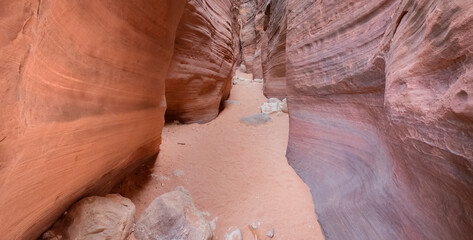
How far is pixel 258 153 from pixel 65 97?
3909mm

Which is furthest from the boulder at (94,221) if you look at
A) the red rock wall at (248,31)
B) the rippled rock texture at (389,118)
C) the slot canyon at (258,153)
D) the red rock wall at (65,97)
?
the red rock wall at (248,31)

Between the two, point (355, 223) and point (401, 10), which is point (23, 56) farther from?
point (355, 223)

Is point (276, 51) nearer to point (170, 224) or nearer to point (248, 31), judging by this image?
point (170, 224)

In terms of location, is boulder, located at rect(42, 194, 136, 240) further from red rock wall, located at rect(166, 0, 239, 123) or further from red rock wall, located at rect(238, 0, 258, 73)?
red rock wall, located at rect(238, 0, 258, 73)

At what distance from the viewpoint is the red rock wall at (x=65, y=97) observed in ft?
3.90

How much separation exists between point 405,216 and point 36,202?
3.20m

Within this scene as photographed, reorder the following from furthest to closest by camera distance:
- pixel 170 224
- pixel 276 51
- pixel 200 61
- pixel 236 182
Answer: pixel 276 51 < pixel 200 61 < pixel 236 182 < pixel 170 224

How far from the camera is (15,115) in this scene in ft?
3.96

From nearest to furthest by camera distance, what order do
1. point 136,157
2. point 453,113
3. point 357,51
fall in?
1. point 453,113
2. point 357,51
3. point 136,157

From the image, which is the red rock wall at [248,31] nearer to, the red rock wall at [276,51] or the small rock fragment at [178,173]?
the red rock wall at [276,51]

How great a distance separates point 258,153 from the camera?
15.6 ft

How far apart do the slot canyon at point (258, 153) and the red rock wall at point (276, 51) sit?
2.21 meters

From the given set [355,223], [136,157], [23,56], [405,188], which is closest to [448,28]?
[405,188]

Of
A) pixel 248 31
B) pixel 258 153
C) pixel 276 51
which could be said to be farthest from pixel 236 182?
pixel 248 31
